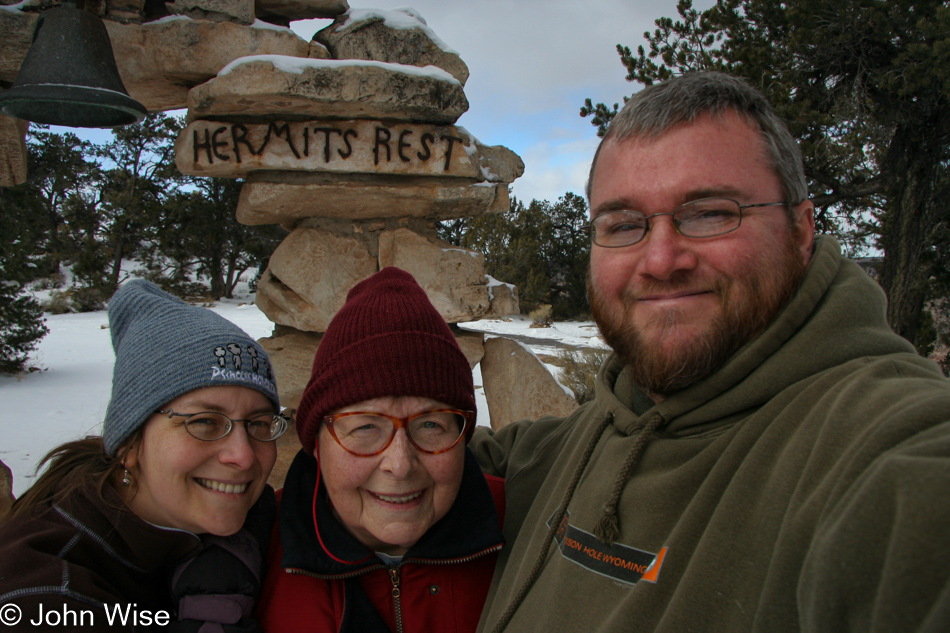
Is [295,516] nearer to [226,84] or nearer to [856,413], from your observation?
[856,413]

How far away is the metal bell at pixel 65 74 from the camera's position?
85.8 inches

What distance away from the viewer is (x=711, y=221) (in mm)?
1131

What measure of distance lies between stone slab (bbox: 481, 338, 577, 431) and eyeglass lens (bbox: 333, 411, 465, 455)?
2.51m

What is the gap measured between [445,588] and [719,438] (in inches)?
30.5

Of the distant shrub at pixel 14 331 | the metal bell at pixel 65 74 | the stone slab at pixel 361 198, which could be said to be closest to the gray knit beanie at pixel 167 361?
the metal bell at pixel 65 74

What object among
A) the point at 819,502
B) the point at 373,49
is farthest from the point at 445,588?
the point at 373,49

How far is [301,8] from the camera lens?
3309 millimetres

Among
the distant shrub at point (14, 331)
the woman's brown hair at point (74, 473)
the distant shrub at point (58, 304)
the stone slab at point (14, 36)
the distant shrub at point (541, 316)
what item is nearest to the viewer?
the woman's brown hair at point (74, 473)

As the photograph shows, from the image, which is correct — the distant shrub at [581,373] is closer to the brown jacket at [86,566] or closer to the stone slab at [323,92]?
the stone slab at [323,92]

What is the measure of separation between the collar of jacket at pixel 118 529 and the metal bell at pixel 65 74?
162 cm

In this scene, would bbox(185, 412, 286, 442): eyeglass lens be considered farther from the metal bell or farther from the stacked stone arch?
the stacked stone arch

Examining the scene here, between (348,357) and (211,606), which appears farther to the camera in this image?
(348,357)

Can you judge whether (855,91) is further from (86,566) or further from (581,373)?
(86,566)

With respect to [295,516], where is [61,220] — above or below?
above
